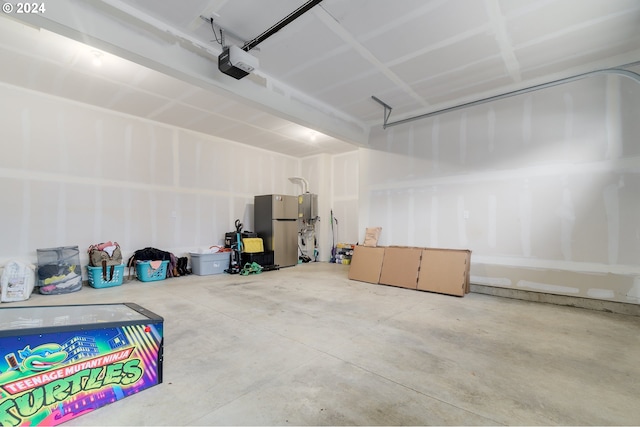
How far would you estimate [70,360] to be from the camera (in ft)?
5.17

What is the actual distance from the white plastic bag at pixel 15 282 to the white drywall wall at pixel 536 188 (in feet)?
19.6

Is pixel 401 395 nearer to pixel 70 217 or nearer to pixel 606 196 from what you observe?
pixel 606 196

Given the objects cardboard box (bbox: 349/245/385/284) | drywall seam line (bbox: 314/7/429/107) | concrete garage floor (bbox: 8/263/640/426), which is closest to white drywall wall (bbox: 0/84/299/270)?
concrete garage floor (bbox: 8/263/640/426)

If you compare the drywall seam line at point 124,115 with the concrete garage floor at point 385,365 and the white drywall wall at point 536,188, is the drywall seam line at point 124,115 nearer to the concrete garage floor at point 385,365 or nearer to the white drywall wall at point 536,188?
the concrete garage floor at point 385,365

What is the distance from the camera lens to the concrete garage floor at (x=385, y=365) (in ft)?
5.44

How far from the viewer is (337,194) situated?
8250 mm

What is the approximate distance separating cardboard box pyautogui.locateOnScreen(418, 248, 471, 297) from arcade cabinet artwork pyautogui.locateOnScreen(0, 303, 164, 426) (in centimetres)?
402

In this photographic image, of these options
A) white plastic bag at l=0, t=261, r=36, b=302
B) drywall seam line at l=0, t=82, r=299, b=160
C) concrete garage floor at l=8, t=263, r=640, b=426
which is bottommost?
concrete garage floor at l=8, t=263, r=640, b=426

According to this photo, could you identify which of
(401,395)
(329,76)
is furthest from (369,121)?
(401,395)

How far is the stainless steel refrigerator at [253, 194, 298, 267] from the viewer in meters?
7.00

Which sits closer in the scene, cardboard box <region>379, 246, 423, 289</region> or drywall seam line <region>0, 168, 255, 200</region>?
drywall seam line <region>0, 168, 255, 200</region>

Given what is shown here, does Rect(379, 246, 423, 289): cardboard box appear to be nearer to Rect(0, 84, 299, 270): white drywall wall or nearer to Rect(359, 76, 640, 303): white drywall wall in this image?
Rect(359, 76, 640, 303): white drywall wall

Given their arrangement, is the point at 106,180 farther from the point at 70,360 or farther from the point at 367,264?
the point at 367,264

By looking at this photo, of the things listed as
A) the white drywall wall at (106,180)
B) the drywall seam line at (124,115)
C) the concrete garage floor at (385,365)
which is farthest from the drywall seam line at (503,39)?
the white drywall wall at (106,180)
